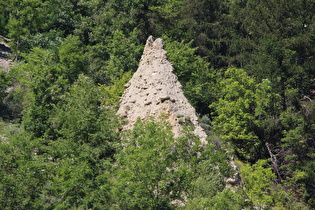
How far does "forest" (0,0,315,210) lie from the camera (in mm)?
25062

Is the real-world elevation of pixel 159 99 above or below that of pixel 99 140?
above

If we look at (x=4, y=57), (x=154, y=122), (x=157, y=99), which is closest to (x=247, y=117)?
(x=157, y=99)

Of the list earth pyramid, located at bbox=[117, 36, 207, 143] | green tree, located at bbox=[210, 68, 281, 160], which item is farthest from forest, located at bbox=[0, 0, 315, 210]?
earth pyramid, located at bbox=[117, 36, 207, 143]

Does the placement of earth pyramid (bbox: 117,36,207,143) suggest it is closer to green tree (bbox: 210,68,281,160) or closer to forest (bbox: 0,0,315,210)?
forest (bbox: 0,0,315,210)

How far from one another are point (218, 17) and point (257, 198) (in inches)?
1294

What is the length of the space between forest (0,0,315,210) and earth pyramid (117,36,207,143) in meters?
0.96

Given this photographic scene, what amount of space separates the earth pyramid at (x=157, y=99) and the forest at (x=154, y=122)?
957 mm

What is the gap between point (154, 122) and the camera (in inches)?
1191

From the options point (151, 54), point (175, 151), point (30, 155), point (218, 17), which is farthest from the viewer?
point (218, 17)

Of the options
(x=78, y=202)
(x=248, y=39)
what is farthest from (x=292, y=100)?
(x=78, y=202)

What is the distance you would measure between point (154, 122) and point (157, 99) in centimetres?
193

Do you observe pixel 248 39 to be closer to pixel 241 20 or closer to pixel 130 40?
pixel 241 20

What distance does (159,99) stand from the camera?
3123 centimetres

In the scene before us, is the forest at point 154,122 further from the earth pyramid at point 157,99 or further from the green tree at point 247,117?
the earth pyramid at point 157,99
